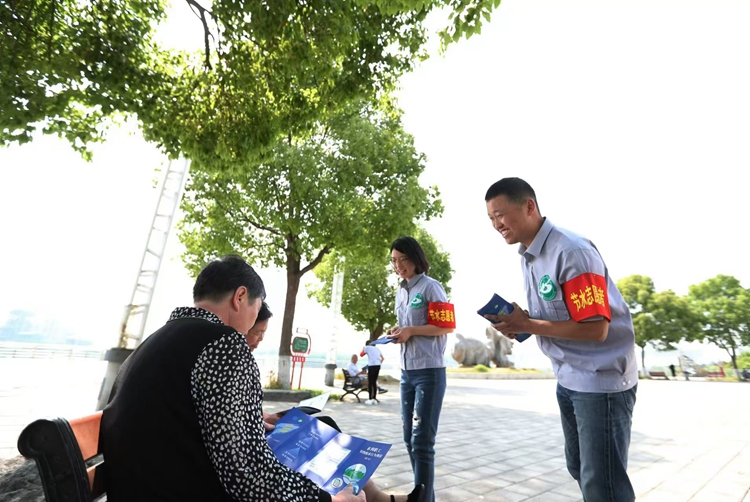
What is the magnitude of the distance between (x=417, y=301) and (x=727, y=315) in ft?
186

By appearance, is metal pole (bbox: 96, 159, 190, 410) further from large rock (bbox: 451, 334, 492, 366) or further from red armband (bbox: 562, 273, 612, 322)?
large rock (bbox: 451, 334, 492, 366)

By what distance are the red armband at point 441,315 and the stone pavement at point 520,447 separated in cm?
A: 169

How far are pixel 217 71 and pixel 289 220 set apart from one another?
5.78m

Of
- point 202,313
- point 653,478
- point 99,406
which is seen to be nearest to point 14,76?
point 99,406

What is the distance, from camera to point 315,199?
1225 cm

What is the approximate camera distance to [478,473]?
491cm

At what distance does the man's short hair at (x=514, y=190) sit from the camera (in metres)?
2.37

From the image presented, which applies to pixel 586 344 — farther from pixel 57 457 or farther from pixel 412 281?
pixel 57 457

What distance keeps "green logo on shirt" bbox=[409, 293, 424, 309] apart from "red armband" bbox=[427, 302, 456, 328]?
0.08 m

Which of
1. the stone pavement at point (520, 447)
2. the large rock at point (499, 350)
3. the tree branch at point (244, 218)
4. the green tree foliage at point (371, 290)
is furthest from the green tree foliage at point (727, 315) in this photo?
the tree branch at point (244, 218)

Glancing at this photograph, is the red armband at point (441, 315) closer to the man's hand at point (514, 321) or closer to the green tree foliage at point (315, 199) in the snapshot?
the man's hand at point (514, 321)

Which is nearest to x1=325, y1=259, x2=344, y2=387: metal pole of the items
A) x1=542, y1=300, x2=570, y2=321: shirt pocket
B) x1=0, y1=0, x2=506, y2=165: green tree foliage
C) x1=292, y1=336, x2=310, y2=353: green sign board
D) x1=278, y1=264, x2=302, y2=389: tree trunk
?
x1=292, y1=336, x2=310, y2=353: green sign board

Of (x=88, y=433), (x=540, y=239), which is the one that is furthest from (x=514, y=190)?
(x=88, y=433)

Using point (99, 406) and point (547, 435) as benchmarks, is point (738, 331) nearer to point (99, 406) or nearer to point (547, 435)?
point (547, 435)
